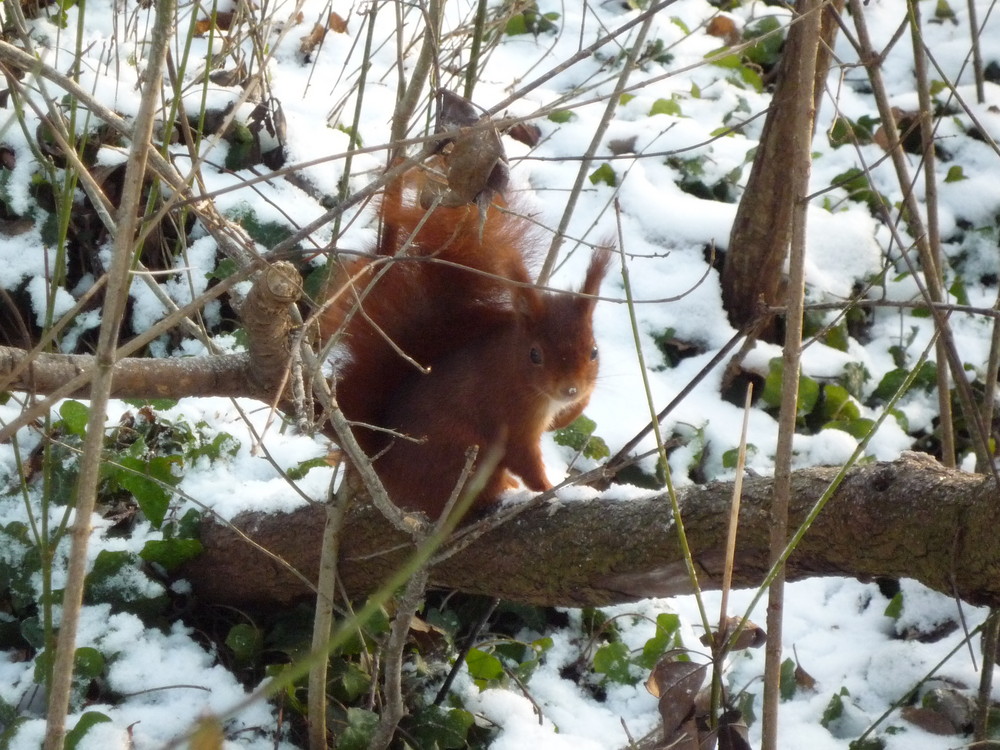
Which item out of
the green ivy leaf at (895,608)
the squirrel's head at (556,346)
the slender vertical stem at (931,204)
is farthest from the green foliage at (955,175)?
the squirrel's head at (556,346)

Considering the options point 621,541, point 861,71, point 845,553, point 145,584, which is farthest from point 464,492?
point 861,71

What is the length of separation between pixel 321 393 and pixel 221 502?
95 cm

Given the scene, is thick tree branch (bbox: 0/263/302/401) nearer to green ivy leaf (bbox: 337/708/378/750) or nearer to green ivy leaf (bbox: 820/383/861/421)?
green ivy leaf (bbox: 337/708/378/750)

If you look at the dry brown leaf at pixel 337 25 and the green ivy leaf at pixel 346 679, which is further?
the dry brown leaf at pixel 337 25

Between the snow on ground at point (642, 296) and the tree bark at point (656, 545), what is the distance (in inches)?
5.2

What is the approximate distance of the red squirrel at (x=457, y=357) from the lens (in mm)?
2006

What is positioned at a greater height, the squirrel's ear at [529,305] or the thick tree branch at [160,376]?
the squirrel's ear at [529,305]

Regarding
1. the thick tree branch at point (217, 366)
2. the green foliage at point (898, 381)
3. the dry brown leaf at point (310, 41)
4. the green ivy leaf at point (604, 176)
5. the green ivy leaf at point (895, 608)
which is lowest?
the green ivy leaf at point (895, 608)

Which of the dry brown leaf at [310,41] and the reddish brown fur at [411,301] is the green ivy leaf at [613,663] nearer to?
the reddish brown fur at [411,301]

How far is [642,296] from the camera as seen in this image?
2.98 metres

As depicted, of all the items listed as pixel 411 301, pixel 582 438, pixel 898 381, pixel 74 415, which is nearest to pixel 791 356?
pixel 411 301

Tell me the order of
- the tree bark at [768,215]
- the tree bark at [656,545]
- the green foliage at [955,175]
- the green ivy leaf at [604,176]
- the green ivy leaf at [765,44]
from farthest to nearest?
the green ivy leaf at [765,44] < the green foliage at [955,175] < the green ivy leaf at [604,176] < the tree bark at [768,215] < the tree bark at [656,545]

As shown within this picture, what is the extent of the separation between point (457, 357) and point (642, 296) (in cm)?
95

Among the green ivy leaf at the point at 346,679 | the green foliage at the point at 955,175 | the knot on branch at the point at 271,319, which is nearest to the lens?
the knot on branch at the point at 271,319
